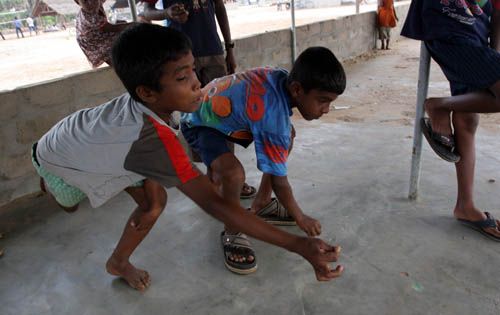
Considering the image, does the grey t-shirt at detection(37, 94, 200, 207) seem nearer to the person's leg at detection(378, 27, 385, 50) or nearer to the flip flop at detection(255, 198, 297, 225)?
the flip flop at detection(255, 198, 297, 225)

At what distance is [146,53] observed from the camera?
1.30 m

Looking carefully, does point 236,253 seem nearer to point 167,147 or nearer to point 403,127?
point 167,147

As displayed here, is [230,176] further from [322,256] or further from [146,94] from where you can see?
[322,256]

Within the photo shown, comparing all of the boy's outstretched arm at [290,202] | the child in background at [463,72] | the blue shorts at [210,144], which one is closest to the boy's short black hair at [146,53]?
the blue shorts at [210,144]

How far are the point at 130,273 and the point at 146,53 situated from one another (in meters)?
0.96

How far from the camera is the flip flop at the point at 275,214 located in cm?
220

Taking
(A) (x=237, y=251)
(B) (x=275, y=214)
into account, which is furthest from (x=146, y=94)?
(B) (x=275, y=214)

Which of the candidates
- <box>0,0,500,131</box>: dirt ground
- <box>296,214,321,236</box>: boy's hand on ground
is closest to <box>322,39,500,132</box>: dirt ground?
<box>0,0,500,131</box>: dirt ground

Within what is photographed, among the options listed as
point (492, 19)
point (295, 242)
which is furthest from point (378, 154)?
point (295, 242)

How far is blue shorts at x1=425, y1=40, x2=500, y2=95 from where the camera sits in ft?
5.50

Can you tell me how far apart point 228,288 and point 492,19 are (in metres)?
1.63

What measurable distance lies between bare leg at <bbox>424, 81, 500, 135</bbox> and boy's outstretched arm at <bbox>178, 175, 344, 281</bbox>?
1.05m

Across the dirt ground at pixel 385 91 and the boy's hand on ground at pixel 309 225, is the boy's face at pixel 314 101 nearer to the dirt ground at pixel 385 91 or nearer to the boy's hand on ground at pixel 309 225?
the boy's hand on ground at pixel 309 225

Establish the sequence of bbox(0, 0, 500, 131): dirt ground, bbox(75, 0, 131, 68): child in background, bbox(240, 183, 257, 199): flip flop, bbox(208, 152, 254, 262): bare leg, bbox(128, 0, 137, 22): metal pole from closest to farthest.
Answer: bbox(208, 152, 254, 262): bare leg
bbox(240, 183, 257, 199): flip flop
bbox(75, 0, 131, 68): child in background
bbox(128, 0, 137, 22): metal pole
bbox(0, 0, 500, 131): dirt ground
